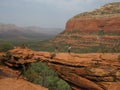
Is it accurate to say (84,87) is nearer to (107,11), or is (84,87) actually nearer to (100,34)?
(100,34)

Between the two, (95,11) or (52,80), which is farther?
(95,11)

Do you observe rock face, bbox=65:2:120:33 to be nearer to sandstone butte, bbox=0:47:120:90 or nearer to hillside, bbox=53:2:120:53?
hillside, bbox=53:2:120:53

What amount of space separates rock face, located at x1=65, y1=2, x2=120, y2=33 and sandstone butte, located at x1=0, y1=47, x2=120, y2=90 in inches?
1919

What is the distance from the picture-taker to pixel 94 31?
312 ft

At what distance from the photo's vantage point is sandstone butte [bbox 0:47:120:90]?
37.8 m

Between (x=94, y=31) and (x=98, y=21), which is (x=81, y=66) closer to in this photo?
(x=98, y=21)

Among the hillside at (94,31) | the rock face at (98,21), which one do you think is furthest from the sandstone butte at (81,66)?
the rock face at (98,21)

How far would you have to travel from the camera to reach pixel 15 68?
43.0 m

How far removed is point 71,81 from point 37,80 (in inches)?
347

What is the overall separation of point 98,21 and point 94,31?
4.15 m

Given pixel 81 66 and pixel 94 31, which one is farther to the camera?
pixel 94 31

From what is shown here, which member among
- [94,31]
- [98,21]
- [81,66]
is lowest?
[81,66]

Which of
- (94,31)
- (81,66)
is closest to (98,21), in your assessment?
(94,31)

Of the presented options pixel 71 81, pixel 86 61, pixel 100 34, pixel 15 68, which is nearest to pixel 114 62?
pixel 86 61
